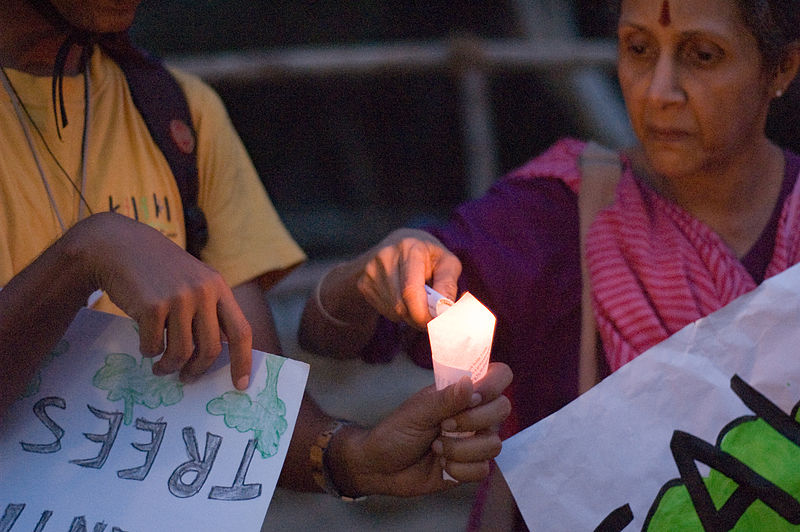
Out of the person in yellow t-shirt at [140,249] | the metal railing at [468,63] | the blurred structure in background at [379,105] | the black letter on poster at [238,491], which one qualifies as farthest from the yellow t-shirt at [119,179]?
the metal railing at [468,63]

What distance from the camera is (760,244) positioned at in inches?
53.6

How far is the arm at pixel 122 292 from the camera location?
35.3 inches

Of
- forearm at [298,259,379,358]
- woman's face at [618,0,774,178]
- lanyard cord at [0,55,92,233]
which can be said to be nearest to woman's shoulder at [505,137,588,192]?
woman's face at [618,0,774,178]

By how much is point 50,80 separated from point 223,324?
45 centimetres

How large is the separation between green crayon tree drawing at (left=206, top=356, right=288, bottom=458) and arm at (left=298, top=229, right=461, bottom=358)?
21cm

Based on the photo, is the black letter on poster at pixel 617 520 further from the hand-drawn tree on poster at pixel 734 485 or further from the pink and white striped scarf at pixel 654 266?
the pink and white striped scarf at pixel 654 266

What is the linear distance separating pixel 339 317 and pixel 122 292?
46cm

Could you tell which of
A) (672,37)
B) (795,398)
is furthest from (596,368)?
(672,37)

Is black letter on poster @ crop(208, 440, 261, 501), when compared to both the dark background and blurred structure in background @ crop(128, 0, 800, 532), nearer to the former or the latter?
blurred structure in background @ crop(128, 0, 800, 532)

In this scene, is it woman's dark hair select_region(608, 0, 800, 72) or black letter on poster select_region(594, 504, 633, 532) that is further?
woman's dark hair select_region(608, 0, 800, 72)

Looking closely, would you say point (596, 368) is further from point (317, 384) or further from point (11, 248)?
point (317, 384)

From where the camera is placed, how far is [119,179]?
3.75ft

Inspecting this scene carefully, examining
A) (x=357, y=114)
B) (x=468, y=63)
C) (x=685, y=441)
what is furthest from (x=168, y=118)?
(x=357, y=114)

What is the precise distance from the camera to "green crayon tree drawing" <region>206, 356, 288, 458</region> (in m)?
1.00
